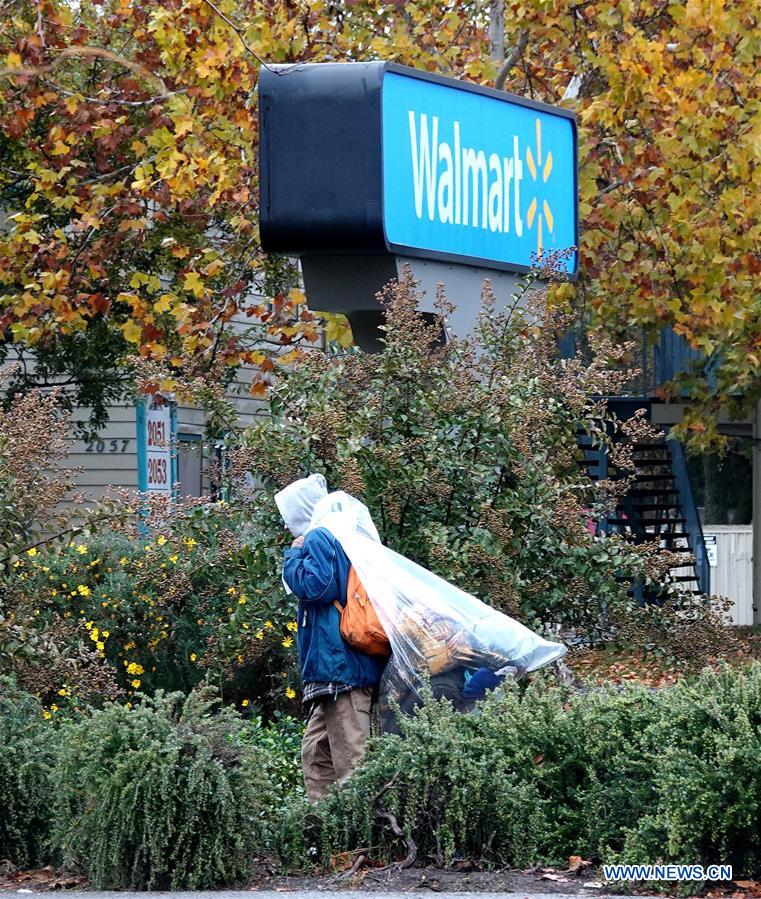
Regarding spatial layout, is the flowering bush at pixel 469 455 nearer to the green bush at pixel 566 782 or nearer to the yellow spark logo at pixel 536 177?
the yellow spark logo at pixel 536 177

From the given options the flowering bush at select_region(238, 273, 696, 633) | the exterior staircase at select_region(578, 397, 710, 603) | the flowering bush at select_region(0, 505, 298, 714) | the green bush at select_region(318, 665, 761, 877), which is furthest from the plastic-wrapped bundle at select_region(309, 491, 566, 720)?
the exterior staircase at select_region(578, 397, 710, 603)

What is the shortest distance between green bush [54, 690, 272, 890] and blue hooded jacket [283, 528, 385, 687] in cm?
83

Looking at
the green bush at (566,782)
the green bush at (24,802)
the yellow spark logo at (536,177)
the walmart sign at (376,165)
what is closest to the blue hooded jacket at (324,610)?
the green bush at (566,782)

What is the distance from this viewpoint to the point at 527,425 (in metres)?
8.03

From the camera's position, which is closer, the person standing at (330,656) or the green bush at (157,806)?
the green bush at (157,806)

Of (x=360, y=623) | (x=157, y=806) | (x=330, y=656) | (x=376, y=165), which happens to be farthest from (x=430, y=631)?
(x=376, y=165)

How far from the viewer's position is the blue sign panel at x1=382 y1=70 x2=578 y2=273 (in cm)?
814

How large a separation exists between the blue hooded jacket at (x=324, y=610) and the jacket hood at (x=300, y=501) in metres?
0.24

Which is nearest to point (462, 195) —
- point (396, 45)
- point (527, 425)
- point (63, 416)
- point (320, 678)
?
point (527, 425)

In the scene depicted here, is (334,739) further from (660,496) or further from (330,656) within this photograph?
(660,496)

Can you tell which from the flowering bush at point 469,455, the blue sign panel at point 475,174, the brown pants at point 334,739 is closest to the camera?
the brown pants at point 334,739

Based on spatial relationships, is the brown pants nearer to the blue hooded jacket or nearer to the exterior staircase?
the blue hooded jacket

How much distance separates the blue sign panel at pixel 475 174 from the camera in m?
8.14

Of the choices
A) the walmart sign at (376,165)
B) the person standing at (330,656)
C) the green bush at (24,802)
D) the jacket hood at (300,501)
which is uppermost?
the walmart sign at (376,165)
